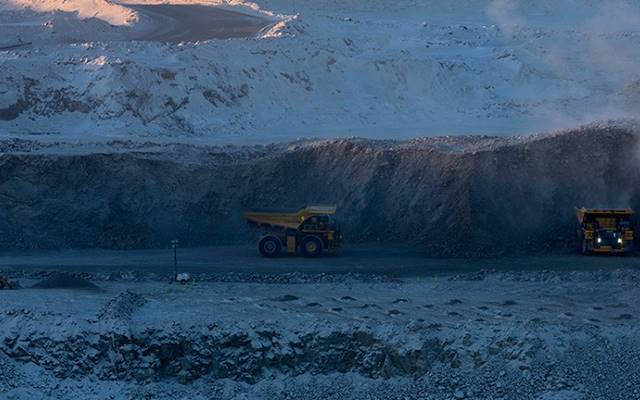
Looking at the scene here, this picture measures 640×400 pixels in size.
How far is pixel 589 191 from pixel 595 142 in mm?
1480

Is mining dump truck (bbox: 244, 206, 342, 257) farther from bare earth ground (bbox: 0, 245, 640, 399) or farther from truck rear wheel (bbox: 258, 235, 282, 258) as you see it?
bare earth ground (bbox: 0, 245, 640, 399)

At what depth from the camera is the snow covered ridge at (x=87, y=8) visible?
5480 centimetres

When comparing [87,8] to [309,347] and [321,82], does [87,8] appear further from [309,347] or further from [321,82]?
[309,347]

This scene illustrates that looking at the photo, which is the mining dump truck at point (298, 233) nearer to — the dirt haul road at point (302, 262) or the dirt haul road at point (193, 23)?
the dirt haul road at point (302, 262)

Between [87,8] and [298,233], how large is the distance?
117 feet

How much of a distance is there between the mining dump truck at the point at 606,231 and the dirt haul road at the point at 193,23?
2468 cm

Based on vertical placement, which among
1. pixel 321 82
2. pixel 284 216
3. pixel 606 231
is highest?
pixel 321 82

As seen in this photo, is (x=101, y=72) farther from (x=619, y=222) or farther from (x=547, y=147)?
(x=619, y=222)

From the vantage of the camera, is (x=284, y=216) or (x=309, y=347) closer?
(x=309, y=347)

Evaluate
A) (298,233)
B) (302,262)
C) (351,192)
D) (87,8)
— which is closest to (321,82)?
(351,192)

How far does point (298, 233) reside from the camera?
27.2m

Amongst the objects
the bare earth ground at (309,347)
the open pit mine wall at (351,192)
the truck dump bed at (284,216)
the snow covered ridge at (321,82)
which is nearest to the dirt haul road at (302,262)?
the open pit mine wall at (351,192)

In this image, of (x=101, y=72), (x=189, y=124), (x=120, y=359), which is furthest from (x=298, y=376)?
(x=101, y=72)

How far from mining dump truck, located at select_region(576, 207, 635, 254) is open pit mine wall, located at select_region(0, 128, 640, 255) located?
2.71ft
